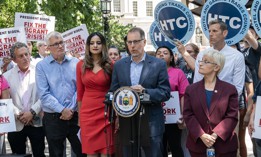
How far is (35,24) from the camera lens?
1104cm

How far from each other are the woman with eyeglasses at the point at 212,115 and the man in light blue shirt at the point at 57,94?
187cm

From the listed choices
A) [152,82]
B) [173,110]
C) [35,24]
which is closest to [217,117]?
[152,82]

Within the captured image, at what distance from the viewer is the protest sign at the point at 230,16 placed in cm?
739

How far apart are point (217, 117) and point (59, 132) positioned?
2328mm

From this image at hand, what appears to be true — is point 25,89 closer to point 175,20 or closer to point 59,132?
point 59,132

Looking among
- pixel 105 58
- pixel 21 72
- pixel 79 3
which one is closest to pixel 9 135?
pixel 21 72

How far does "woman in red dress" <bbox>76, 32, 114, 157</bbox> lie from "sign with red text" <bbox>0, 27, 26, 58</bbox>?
3297 mm

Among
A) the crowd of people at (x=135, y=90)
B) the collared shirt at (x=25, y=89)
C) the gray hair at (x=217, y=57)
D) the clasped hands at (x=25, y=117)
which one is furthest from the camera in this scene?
the collared shirt at (x=25, y=89)

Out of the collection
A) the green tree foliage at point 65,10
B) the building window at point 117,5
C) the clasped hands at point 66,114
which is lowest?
the clasped hands at point 66,114

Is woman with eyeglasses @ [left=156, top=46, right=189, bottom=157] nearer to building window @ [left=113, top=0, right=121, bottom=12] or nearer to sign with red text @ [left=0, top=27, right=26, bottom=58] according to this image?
sign with red text @ [left=0, top=27, right=26, bottom=58]

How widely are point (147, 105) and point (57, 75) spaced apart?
5.50 ft

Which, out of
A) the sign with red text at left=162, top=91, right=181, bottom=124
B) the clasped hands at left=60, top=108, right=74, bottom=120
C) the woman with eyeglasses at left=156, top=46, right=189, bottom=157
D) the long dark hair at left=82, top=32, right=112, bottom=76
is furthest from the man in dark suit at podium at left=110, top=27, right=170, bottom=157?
the woman with eyeglasses at left=156, top=46, right=189, bottom=157

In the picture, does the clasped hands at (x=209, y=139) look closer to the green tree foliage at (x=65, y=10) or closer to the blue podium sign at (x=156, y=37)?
the blue podium sign at (x=156, y=37)

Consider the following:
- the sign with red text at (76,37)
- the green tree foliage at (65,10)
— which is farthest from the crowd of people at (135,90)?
the green tree foliage at (65,10)
